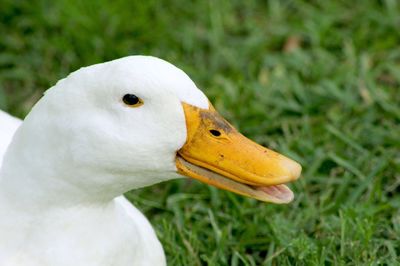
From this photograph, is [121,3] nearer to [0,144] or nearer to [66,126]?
[0,144]

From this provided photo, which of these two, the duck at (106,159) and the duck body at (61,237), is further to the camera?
the duck body at (61,237)

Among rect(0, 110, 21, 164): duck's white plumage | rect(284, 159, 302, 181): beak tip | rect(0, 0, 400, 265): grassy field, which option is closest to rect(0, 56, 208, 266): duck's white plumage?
rect(284, 159, 302, 181): beak tip

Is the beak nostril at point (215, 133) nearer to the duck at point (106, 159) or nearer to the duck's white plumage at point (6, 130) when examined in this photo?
the duck at point (106, 159)

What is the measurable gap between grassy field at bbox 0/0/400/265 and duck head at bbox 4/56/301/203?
56 centimetres

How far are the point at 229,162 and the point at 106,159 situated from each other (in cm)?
31

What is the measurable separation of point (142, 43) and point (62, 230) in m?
2.01

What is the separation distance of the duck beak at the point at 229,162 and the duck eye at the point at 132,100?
0.46ft

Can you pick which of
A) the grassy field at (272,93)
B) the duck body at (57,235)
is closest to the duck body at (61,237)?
the duck body at (57,235)

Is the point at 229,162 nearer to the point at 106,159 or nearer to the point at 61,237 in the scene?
the point at 106,159

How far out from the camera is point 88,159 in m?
2.22

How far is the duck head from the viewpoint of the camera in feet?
7.13

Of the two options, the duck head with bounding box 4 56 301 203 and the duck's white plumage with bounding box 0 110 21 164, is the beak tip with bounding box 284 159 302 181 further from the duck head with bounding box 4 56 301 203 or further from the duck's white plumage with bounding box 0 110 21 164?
the duck's white plumage with bounding box 0 110 21 164

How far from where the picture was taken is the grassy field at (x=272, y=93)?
10.00ft

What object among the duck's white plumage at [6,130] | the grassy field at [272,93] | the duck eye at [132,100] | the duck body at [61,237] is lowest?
the grassy field at [272,93]
